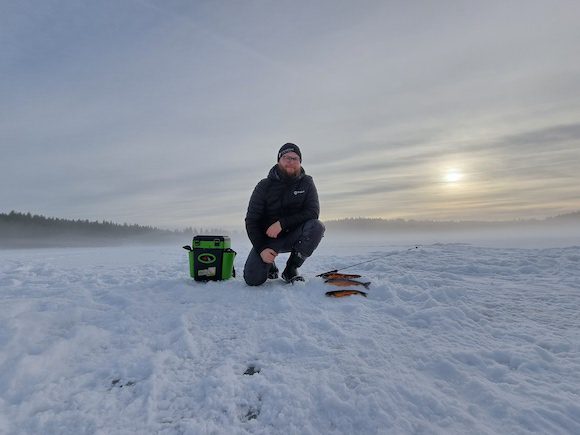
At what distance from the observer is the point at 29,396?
2160 millimetres

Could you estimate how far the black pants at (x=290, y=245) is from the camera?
520 cm

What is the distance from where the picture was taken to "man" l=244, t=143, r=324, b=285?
5.36 metres

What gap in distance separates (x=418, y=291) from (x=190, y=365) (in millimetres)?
3355

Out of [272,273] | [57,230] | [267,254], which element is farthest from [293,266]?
[57,230]

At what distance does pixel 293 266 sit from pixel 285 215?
89 cm

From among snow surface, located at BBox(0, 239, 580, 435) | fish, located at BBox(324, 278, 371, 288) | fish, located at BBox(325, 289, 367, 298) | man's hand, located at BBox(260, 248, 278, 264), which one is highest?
man's hand, located at BBox(260, 248, 278, 264)

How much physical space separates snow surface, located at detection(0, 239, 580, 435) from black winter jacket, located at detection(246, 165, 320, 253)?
4.02 ft

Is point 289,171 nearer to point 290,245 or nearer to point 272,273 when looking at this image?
point 290,245

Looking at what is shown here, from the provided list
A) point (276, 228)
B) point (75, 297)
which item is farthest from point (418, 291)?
point (75, 297)

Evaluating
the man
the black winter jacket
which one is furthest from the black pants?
the black winter jacket

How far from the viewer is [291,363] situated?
8.50 feet

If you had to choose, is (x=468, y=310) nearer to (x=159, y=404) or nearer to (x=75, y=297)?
(x=159, y=404)

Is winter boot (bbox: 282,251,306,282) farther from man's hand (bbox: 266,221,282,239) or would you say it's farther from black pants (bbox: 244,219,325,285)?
man's hand (bbox: 266,221,282,239)

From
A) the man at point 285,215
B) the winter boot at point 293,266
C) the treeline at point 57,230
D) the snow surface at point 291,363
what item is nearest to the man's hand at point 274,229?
the man at point 285,215
